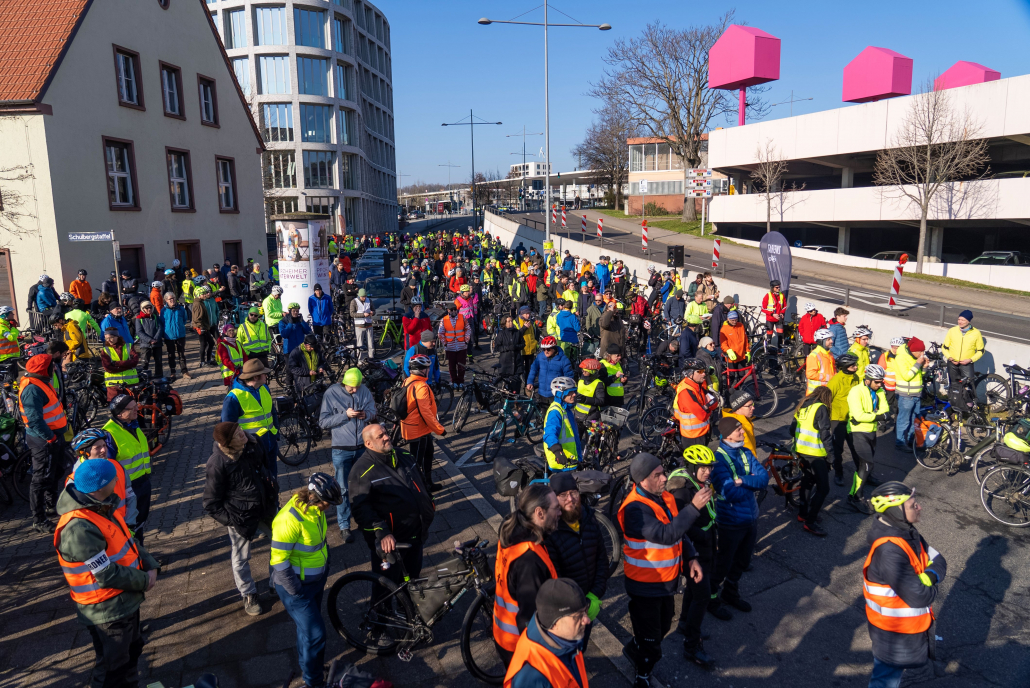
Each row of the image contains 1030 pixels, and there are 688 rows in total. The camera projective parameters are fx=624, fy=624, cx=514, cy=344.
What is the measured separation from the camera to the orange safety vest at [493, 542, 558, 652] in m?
3.89

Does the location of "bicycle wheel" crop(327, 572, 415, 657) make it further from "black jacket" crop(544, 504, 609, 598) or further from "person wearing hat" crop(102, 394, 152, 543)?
"person wearing hat" crop(102, 394, 152, 543)

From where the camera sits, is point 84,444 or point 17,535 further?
point 17,535

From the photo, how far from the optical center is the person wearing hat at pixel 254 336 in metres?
11.8

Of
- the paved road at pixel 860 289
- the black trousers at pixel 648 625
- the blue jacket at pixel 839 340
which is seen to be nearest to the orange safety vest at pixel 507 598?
the black trousers at pixel 648 625

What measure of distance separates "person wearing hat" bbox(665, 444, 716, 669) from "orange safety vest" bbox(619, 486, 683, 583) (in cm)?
46

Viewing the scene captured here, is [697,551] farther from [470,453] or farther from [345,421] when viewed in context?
[470,453]

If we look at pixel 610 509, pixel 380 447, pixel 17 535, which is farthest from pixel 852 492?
pixel 17 535

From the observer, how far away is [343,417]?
6.91m

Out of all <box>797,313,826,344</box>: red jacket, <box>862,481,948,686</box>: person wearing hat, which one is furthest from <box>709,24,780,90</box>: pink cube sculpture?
<box>862,481,948,686</box>: person wearing hat

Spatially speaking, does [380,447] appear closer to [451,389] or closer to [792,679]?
[792,679]

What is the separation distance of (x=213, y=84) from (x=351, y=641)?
27646 millimetres

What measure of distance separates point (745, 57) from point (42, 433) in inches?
1701

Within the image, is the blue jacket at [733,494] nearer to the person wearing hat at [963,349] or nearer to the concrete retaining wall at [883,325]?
the person wearing hat at [963,349]

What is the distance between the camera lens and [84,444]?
17.0 ft
